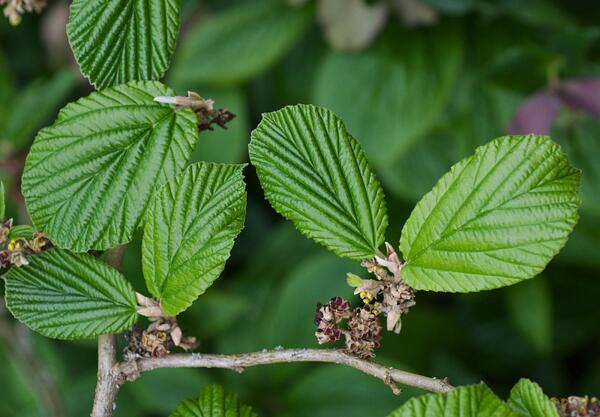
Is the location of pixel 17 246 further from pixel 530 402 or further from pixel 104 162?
pixel 530 402

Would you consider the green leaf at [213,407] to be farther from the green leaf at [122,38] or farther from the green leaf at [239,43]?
the green leaf at [239,43]

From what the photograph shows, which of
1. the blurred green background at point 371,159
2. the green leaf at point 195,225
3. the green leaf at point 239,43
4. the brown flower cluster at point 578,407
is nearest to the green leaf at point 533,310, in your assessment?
the blurred green background at point 371,159

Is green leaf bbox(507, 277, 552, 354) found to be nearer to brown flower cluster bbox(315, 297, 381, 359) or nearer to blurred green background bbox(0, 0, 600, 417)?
blurred green background bbox(0, 0, 600, 417)

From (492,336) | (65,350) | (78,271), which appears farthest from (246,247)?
(78,271)

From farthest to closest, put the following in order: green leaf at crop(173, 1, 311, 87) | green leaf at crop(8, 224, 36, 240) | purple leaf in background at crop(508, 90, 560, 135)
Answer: green leaf at crop(173, 1, 311, 87)
purple leaf in background at crop(508, 90, 560, 135)
green leaf at crop(8, 224, 36, 240)

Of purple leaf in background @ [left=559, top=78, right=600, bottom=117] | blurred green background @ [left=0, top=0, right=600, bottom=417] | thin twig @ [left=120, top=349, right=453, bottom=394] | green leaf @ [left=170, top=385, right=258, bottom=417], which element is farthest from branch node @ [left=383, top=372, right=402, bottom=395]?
purple leaf in background @ [left=559, top=78, right=600, bottom=117]

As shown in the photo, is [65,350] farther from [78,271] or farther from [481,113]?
[78,271]
